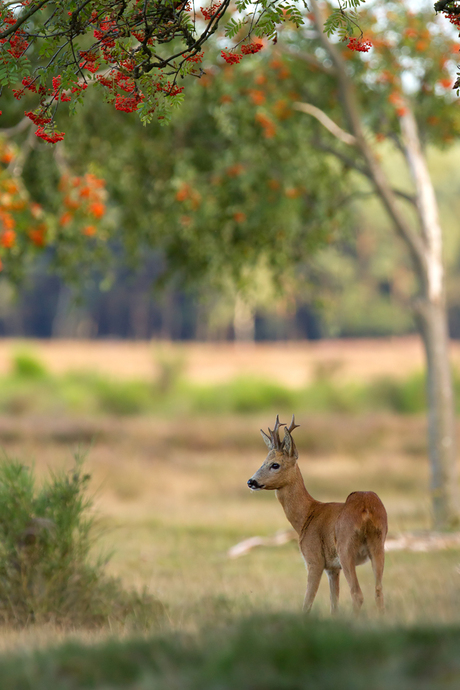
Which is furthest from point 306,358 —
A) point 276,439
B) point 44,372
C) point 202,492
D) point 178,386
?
point 276,439

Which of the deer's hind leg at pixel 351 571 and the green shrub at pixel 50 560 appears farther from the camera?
the green shrub at pixel 50 560

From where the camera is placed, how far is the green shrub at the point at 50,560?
256 inches

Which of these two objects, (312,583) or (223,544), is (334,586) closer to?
(312,583)

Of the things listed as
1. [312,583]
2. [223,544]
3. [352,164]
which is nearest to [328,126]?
[352,164]

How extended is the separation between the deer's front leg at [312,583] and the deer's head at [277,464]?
1.59ft

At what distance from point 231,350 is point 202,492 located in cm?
3071

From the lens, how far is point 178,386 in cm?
3575

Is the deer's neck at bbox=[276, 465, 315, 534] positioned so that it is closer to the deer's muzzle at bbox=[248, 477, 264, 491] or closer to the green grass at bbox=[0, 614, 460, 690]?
the deer's muzzle at bbox=[248, 477, 264, 491]

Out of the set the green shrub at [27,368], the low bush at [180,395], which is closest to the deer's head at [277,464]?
the low bush at [180,395]

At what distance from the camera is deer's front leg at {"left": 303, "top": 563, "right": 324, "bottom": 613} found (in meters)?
4.63

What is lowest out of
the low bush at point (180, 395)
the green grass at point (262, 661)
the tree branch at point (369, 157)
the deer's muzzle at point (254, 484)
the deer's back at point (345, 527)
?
the green grass at point (262, 661)

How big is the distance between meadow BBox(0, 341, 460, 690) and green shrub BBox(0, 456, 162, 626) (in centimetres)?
28

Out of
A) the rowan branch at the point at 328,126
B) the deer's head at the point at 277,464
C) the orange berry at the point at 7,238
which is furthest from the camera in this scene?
the rowan branch at the point at 328,126

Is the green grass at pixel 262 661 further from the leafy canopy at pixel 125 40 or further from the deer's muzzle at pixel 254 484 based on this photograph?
the leafy canopy at pixel 125 40
